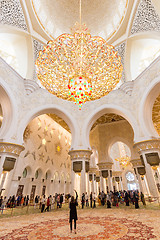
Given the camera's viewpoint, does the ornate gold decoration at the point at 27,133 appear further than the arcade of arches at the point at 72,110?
Yes

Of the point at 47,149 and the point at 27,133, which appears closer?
the point at 27,133

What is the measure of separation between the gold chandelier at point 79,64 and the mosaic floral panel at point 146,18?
3574 millimetres

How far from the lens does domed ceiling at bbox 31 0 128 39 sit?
873 cm

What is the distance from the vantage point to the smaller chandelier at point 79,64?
4538mm

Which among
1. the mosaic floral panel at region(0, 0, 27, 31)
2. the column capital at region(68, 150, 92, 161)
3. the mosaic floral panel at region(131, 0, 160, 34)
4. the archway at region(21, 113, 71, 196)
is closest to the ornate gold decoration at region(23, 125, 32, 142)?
the archway at region(21, 113, 71, 196)

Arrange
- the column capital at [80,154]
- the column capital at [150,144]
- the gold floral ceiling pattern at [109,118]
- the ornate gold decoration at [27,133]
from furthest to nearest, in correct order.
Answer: the gold floral ceiling pattern at [109,118], the ornate gold decoration at [27,133], the column capital at [80,154], the column capital at [150,144]

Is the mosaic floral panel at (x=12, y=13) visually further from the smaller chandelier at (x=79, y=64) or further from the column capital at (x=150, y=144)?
the column capital at (x=150, y=144)

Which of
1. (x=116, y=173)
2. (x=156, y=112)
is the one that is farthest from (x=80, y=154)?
(x=116, y=173)

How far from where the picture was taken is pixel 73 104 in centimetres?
865

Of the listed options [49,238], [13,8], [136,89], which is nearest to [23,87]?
[13,8]

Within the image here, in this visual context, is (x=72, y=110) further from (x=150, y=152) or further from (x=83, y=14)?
(x=83, y=14)

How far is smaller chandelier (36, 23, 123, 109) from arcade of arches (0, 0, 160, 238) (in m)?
2.78

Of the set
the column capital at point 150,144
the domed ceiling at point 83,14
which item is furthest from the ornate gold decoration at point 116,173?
the domed ceiling at point 83,14

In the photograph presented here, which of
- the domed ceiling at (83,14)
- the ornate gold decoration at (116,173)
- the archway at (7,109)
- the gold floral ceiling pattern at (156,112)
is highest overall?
the domed ceiling at (83,14)
